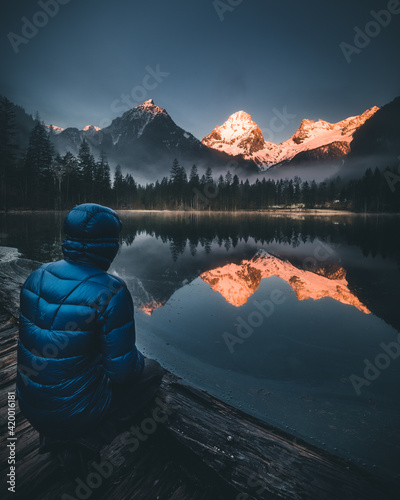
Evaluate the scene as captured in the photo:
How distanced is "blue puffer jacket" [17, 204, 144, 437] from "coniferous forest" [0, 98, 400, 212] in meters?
58.1

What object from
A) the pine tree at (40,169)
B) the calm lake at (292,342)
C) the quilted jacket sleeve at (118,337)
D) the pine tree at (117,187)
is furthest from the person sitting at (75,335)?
the pine tree at (117,187)

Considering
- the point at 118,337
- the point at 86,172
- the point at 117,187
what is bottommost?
the point at 118,337

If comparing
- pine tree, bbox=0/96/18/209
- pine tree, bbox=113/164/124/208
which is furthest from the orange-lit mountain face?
pine tree, bbox=113/164/124/208

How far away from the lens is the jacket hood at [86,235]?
2139mm

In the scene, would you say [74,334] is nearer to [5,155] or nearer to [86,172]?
[5,155]

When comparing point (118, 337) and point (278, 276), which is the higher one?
point (118, 337)

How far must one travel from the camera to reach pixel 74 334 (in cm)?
192

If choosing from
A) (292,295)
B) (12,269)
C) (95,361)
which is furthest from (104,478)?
(12,269)

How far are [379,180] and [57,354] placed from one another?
12628 cm

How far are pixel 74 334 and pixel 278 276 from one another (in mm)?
11421

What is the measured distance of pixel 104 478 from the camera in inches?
89.0

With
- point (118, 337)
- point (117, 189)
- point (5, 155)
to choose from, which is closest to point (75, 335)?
point (118, 337)

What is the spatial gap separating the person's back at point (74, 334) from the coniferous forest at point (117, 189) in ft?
191

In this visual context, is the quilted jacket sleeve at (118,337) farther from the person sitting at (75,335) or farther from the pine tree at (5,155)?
the pine tree at (5,155)
